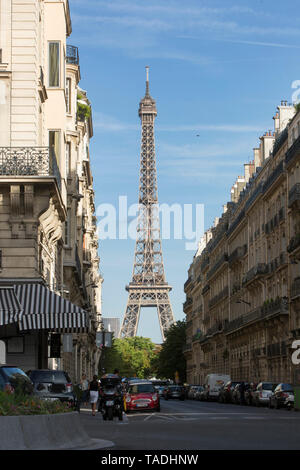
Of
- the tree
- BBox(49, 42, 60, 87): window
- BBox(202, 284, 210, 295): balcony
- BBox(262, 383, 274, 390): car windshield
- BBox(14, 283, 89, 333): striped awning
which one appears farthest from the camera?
the tree

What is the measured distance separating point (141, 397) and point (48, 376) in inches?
543

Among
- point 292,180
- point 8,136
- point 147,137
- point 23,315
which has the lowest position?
point 23,315

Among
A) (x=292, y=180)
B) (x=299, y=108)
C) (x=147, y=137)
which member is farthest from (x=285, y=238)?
(x=147, y=137)

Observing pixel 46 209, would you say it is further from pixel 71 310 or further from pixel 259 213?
pixel 259 213

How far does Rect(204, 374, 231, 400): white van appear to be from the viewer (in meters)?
74.9

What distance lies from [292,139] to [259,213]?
49.9 ft

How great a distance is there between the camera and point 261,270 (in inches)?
2955

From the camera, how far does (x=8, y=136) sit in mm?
32625

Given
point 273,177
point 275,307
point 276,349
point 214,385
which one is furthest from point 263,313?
point 273,177

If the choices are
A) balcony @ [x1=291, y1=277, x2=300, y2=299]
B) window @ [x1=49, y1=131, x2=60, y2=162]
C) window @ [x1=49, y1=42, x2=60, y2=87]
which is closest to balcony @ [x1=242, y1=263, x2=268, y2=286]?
balcony @ [x1=291, y1=277, x2=300, y2=299]

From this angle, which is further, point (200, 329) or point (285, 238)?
point (200, 329)

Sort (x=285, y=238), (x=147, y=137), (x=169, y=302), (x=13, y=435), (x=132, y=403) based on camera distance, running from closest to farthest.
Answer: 1. (x=13, y=435)
2. (x=132, y=403)
3. (x=285, y=238)
4. (x=169, y=302)
5. (x=147, y=137)

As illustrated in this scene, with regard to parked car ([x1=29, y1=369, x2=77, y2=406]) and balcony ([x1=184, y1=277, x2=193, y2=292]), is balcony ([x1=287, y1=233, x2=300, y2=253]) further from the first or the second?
balcony ([x1=184, y1=277, x2=193, y2=292])

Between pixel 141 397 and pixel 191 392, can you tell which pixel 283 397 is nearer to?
pixel 141 397
